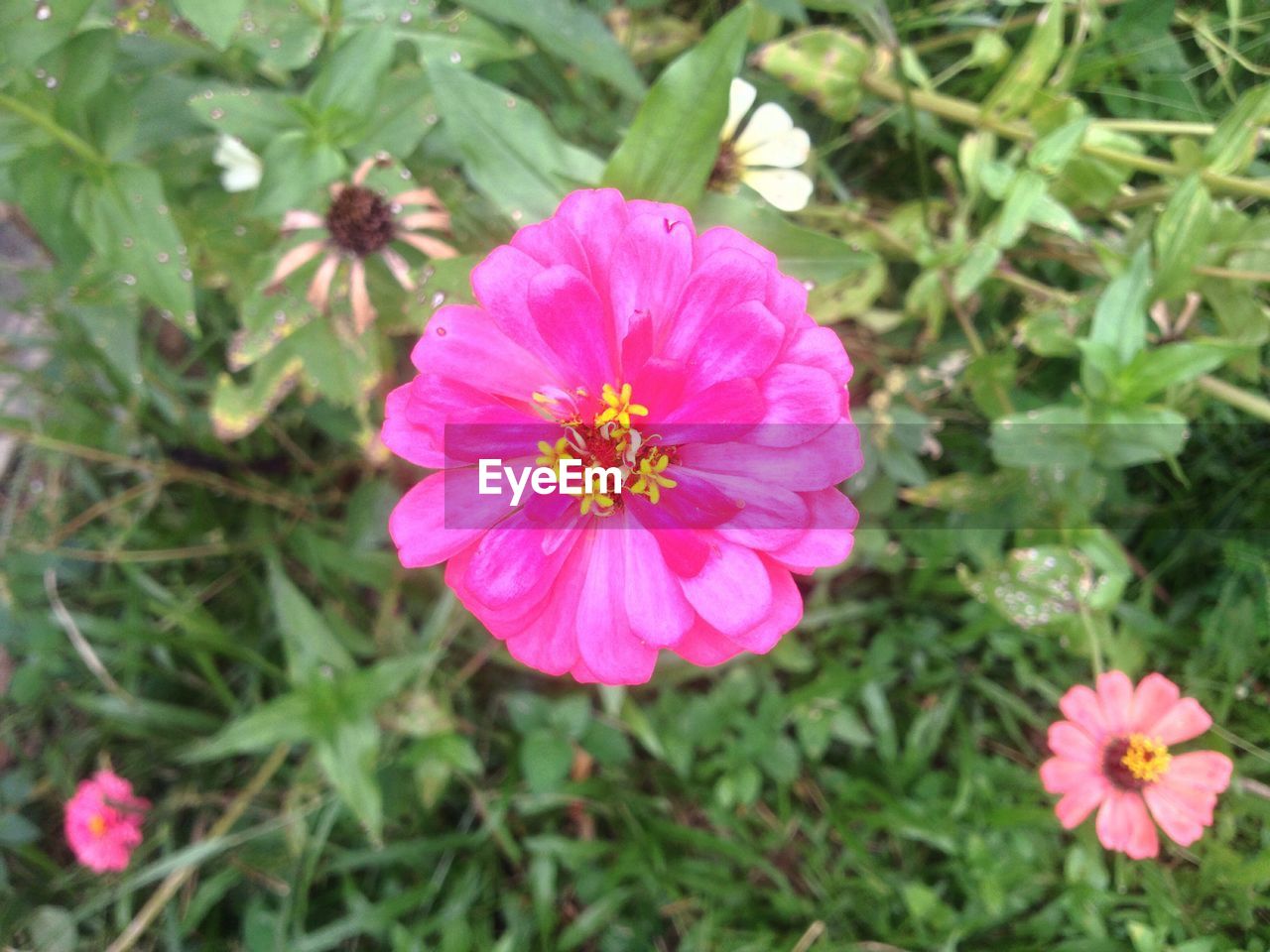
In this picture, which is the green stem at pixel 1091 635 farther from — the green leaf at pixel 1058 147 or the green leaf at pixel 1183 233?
the green leaf at pixel 1058 147

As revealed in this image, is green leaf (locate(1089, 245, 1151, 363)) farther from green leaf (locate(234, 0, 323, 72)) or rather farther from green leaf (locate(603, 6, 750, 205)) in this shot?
green leaf (locate(234, 0, 323, 72))

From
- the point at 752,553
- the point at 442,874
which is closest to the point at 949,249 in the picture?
the point at 752,553

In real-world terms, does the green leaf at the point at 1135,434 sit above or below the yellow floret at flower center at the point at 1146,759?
above

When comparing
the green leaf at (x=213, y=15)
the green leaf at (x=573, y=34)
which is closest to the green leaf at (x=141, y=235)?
the green leaf at (x=213, y=15)

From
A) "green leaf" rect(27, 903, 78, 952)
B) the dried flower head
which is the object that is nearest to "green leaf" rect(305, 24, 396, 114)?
the dried flower head

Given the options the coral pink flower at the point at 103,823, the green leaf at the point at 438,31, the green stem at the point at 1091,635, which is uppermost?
the green leaf at the point at 438,31

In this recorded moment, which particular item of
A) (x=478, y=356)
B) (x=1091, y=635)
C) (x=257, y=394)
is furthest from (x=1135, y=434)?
(x=257, y=394)

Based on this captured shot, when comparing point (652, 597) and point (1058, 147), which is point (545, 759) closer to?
point (652, 597)
